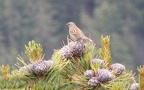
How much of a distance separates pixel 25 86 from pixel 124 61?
1472 inches

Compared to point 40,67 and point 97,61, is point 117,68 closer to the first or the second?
point 97,61

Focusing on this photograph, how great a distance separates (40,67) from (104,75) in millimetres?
243

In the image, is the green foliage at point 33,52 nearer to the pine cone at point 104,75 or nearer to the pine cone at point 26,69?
the pine cone at point 26,69

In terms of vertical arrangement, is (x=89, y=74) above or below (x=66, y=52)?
below

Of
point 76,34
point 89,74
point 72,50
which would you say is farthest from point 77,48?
point 76,34

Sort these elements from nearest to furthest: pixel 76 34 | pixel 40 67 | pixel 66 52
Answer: pixel 40 67 < pixel 66 52 < pixel 76 34

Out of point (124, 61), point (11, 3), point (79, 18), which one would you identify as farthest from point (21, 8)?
point (124, 61)

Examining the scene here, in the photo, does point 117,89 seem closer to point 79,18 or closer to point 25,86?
point 25,86

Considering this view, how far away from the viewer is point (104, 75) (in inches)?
98.7

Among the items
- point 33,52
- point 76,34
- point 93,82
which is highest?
point 76,34

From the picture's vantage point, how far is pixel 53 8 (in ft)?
166

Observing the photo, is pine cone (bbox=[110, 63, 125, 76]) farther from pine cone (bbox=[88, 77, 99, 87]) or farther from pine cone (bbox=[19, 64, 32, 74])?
pine cone (bbox=[19, 64, 32, 74])

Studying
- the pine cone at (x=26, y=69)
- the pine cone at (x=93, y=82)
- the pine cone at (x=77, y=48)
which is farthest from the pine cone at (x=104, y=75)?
the pine cone at (x=26, y=69)

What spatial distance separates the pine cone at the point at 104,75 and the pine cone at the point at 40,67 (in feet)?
0.65
